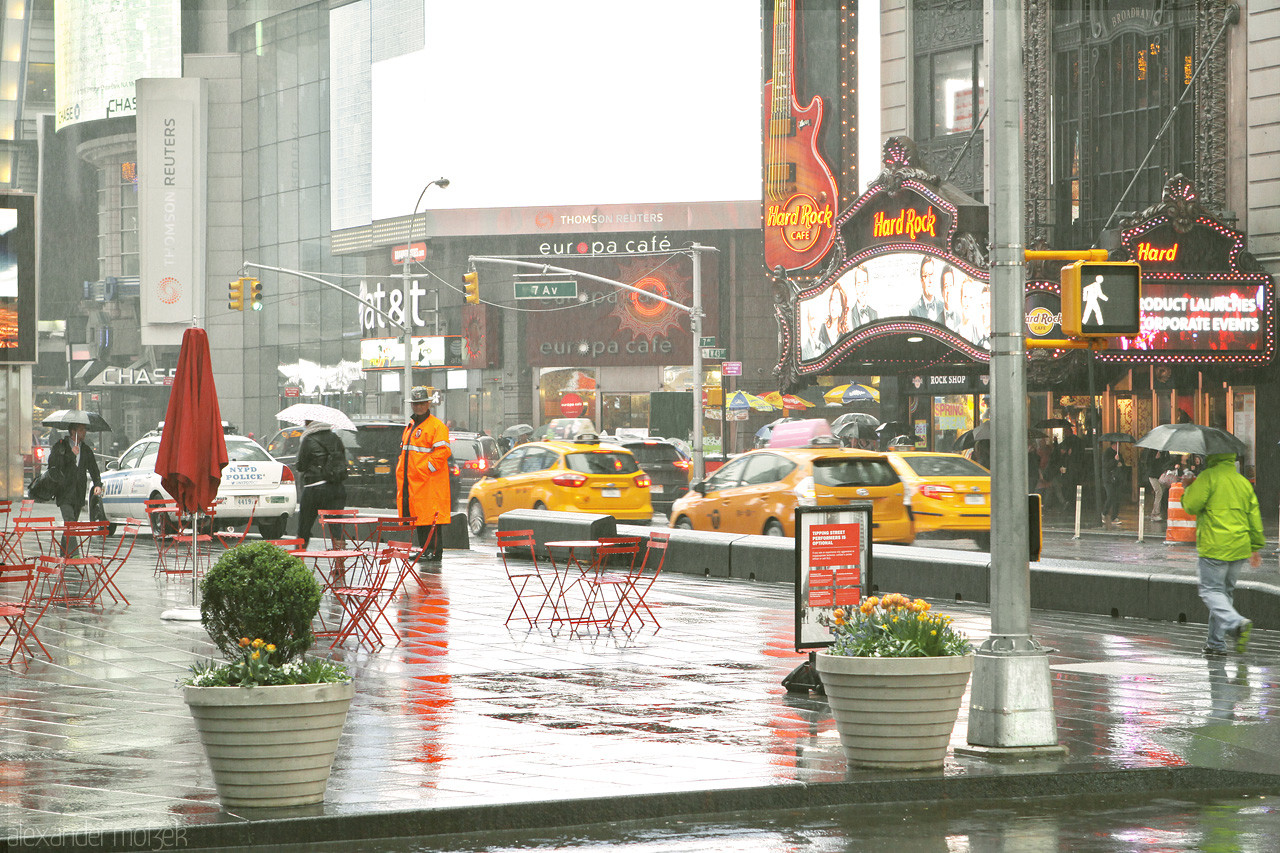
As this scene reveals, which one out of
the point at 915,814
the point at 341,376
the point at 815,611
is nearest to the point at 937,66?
the point at 815,611

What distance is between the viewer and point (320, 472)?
62.4 feet

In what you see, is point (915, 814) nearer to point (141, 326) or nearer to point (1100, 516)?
point (1100, 516)

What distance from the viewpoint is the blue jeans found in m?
13.1

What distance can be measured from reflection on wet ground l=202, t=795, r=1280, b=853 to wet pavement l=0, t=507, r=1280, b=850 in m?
0.06

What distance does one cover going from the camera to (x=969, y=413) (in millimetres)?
43156

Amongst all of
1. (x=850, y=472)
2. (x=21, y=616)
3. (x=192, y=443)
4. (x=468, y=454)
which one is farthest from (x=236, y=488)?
(x=468, y=454)

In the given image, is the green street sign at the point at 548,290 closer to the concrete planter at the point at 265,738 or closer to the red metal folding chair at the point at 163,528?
the red metal folding chair at the point at 163,528

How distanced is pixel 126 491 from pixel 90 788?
59.2 ft

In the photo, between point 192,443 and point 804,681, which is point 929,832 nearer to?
point 804,681

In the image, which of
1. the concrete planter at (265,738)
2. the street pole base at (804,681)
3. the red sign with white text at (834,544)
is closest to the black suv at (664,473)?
the street pole base at (804,681)

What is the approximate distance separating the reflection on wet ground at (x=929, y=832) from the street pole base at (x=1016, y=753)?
0.51 meters

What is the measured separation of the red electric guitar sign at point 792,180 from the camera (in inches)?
2096

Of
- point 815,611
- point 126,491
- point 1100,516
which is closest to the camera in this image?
point 815,611

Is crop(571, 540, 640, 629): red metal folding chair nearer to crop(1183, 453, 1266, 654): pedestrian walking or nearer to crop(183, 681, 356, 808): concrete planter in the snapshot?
crop(1183, 453, 1266, 654): pedestrian walking
